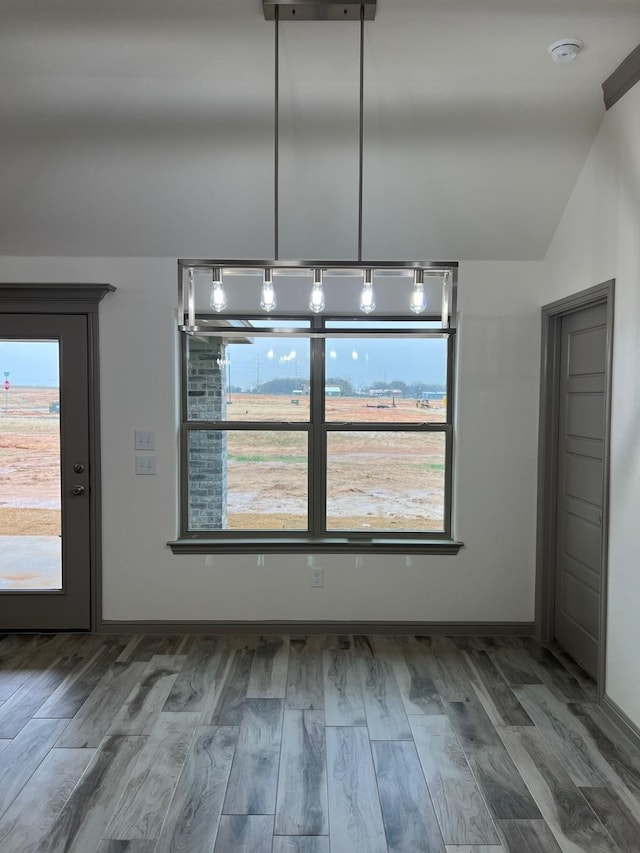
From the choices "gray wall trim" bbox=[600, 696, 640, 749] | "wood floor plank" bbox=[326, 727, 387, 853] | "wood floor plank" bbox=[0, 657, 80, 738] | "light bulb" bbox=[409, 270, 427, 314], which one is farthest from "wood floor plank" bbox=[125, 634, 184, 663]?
"light bulb" bbox=[409, 270, 427, 314]

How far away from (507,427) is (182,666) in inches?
92.2

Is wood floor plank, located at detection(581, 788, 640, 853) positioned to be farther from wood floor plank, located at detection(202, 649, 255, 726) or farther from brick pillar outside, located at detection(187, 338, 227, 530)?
brick pillar outside, located at detection(187, 338, 227, 530)

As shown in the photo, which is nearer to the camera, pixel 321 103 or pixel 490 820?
pixel 490 820

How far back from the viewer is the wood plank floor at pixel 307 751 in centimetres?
192

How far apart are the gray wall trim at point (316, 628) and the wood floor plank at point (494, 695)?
26 centimetres

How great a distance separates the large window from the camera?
3.58m

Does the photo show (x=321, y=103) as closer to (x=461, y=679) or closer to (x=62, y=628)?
(x=461, y=679)

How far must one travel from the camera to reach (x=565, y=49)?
2318 millimetres

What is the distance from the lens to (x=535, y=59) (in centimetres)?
240

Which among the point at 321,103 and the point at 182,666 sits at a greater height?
the point at 321,103

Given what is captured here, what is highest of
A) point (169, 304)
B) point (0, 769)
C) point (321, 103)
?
point (321, 103)

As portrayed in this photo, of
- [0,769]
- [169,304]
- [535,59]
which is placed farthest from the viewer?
[169,304]

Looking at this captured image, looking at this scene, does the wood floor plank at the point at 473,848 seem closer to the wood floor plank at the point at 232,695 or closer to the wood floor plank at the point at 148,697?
the wood floor plank at the point at 232,695

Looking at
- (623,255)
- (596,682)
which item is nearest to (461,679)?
(596,682)
